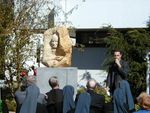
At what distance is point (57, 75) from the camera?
1265 centimetres

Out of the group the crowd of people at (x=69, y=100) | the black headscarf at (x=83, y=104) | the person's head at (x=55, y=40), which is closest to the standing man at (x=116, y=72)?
the crowd of people at (x=69, y=100)

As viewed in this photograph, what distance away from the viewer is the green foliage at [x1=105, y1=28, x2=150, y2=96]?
17359mm

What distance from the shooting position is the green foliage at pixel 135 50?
17.4 metres

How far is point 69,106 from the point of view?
940 cm

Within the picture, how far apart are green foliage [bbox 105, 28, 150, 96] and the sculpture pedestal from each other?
4752 mm

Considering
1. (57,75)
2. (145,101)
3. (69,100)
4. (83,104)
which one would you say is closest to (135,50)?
(57,75)

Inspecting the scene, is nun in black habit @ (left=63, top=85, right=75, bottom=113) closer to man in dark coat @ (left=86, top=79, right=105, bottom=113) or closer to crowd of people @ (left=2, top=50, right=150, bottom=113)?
crowd of people @ (left=2, top=50, right=150, bottom=113)

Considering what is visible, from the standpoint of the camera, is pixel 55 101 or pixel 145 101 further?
pixel 55 101

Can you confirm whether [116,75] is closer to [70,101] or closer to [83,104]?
[70,101]

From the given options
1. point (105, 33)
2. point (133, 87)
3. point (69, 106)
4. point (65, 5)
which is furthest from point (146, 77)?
point (69, 106)

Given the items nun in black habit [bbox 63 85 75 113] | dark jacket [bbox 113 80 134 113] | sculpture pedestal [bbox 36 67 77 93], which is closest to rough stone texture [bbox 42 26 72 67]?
sculpture pedestal [bbox 36 67 77 93]

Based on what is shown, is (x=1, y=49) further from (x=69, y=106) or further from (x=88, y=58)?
(x=69, y=106)

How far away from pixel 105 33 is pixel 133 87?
3.50 metres

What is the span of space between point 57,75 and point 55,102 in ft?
9.33
